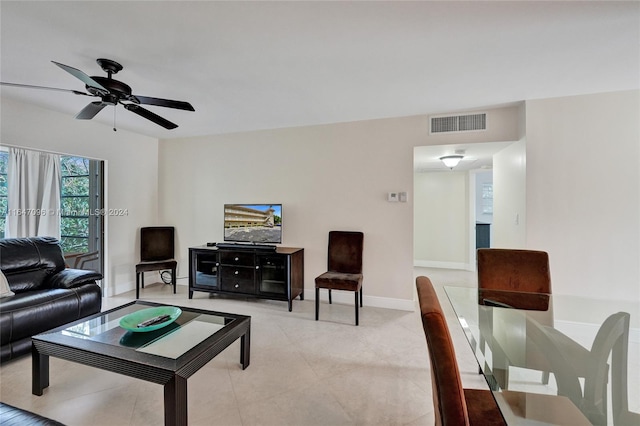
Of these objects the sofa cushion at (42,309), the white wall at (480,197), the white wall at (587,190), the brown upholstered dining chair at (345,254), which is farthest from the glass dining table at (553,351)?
the white wall at (480,197)

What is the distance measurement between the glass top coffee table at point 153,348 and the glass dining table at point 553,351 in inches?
59.1

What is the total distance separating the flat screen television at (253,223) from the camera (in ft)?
12.8

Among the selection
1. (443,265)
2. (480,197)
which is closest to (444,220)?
(443,265)

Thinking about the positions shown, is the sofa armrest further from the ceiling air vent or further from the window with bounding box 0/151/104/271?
the ceiling air vent

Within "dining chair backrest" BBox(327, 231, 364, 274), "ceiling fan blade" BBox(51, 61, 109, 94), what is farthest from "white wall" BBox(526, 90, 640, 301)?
"ceiling fan blade" BBox(51, 61, 109, 94)

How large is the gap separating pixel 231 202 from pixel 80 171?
1990mm

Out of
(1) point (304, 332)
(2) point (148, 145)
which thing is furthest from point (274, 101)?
(2) point (148, 145)

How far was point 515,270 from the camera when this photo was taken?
7.24 feet

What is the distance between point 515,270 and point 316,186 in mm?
2486

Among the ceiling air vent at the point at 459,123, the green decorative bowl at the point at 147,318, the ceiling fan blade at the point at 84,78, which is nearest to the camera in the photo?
the ceiling fan blade at the point at 84,78

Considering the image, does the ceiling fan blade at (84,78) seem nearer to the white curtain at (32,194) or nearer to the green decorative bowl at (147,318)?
the green decorative bowl at (147,318)

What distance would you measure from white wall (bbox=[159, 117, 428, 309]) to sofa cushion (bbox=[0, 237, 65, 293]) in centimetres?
175

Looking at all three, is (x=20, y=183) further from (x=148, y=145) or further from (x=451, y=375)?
(x=451, y=375)

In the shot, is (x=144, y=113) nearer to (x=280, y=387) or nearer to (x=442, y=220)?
(x=280, y=387)
